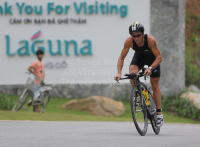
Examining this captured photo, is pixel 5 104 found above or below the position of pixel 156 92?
below

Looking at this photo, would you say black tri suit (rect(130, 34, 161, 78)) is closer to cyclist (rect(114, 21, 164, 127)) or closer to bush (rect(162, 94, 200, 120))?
cyclist (rect(114, 21, 164, 127))

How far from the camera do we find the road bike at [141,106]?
25.2 ft

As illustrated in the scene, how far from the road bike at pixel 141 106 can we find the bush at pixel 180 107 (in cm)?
1049

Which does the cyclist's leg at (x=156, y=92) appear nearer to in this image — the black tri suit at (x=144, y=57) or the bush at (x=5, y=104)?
the black tri suit at (x=144, y=57)

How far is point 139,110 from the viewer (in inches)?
312

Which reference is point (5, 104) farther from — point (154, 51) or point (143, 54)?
point (154, 51)

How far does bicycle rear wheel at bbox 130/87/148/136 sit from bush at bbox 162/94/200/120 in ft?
35.7

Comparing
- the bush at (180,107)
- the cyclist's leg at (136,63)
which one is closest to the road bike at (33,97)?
the bush at (180,107)

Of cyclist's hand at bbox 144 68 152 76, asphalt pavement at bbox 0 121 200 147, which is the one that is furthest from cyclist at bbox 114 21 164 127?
asphalt pavement at bbox 0 121 200 147

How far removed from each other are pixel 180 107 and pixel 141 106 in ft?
37.9

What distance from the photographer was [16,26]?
2044cm

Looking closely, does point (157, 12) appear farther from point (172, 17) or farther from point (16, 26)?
point (16, 26)

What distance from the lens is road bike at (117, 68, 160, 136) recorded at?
7.69m

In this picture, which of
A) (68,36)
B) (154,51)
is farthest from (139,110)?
(68,36)
